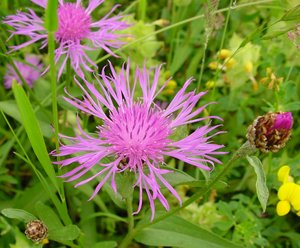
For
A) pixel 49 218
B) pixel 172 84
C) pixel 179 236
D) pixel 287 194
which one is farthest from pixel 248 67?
pixel 49 218

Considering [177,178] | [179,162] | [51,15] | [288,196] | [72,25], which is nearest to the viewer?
[51,15]

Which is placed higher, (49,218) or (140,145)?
(140,145)

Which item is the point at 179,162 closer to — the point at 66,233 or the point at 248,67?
the point at 248,67

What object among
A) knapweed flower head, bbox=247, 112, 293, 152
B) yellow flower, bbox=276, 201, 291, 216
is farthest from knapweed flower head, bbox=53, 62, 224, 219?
yellow flower, bbox=276, 201, 291, 216

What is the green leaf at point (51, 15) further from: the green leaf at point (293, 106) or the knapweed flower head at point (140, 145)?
the green leaf at point (293, 106)

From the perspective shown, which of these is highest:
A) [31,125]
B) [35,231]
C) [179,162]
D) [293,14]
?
[293,14]

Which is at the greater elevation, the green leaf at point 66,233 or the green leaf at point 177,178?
the green leaf at point 177,178

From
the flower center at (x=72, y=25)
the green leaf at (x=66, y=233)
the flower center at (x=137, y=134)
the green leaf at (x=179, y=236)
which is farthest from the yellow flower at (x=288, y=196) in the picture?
the flower center at (x=72, y=25)

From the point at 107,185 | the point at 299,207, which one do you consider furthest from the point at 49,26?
the point at 299,207
